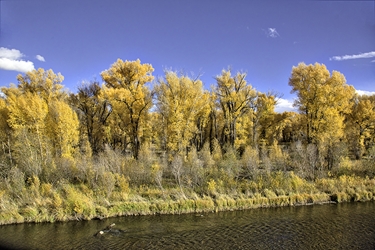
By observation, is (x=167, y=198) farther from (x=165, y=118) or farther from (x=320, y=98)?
(x=320, y=98)

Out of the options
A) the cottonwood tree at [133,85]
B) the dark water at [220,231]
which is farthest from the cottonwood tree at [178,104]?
the dark water at [220,231]

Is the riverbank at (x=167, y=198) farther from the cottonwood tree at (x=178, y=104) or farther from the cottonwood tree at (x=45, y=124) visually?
the cottonwood tree at (x=178, y=104)

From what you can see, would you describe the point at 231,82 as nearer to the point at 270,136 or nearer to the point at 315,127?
the point at 315,127

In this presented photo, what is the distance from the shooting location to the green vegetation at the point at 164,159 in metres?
21.5

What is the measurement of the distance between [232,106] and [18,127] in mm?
24227

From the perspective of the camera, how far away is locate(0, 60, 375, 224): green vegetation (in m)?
21.5

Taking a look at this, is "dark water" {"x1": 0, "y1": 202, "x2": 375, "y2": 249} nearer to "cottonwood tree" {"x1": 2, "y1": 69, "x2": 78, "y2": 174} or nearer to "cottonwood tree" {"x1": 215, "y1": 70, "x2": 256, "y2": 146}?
"cottonwood tree" {"x1": 2, "y1": 69, "x2": 78, "y2": 174}

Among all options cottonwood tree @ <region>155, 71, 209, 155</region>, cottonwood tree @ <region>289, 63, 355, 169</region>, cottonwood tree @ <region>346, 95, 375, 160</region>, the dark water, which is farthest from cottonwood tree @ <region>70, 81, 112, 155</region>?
cottonwood tree @ <region>346, 95, 375, 160</region>

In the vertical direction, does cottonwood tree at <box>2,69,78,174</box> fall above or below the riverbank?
above

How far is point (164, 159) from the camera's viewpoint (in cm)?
2720

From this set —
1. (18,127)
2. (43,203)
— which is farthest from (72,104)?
(43,203)

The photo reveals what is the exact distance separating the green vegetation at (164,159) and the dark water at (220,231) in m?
1.47

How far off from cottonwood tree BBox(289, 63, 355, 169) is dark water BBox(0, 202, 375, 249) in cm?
1242

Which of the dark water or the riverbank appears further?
the riverbank
